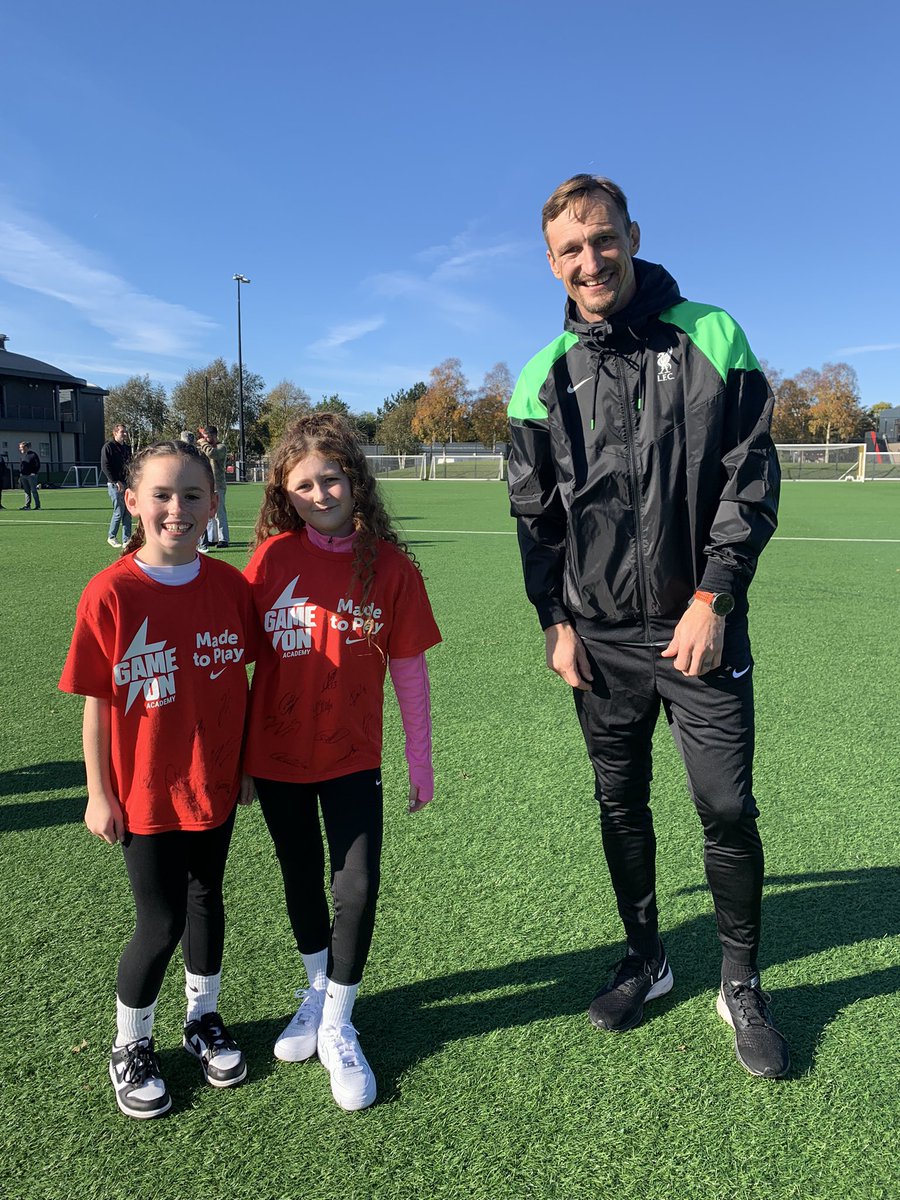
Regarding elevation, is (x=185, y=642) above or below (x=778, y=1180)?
above

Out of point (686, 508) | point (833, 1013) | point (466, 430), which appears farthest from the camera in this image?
point (466, 430)

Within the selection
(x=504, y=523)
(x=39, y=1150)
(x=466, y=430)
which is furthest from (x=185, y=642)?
(x=466, y=430)

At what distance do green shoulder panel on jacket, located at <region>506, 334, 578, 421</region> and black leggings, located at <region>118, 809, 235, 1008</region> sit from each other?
1424mm

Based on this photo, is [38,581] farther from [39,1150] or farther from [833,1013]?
[833,1013]

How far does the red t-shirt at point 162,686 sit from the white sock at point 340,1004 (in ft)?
1.84

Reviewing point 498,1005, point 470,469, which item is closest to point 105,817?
point 498,1005

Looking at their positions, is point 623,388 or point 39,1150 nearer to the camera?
point 39,1150

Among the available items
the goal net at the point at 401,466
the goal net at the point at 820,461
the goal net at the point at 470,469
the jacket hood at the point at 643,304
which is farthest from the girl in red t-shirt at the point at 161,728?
the goal net at the point at 401,466

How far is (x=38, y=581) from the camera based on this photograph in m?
10.1

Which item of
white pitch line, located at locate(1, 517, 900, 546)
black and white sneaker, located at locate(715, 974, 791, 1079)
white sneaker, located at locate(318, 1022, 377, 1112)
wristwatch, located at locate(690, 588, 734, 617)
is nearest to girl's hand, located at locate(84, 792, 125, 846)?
white sneaker, located at locate(318, 1022, 377, 1112)

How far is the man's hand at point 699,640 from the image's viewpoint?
214 cm

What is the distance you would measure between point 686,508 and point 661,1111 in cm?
154

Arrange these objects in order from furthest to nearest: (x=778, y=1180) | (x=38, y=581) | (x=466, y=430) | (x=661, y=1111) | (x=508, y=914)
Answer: (x=466, y=430) → (x=38, y=581) → (x=508, y=914) → (x=661, y=1111) → (x=778, y=1180)

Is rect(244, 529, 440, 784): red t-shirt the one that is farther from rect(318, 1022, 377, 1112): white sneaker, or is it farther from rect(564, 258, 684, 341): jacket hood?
rect(564, 258, 684, 341): jacket hood
